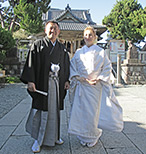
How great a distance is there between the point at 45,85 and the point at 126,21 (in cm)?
1676

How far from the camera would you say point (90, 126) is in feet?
6.82

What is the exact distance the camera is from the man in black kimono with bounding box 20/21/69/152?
199 centimetres

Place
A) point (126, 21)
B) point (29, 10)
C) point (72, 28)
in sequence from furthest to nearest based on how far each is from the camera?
point (126, 21) < point (72, 28) < point (29, 10)

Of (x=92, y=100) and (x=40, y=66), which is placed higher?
(x=40, y=66)

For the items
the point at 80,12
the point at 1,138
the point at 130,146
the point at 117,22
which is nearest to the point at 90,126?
the point at 130,146

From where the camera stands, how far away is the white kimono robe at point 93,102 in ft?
6.84

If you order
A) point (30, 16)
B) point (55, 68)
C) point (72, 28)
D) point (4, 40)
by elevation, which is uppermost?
point (30, 16)

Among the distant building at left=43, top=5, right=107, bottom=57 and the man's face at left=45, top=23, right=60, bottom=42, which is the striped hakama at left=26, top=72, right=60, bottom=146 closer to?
the man's face at left=45, top=23, right=60, bottom=42

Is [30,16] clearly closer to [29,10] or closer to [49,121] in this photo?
[29,10]

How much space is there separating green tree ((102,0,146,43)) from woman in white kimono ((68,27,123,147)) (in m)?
14.7

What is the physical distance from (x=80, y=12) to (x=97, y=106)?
77.7 feet

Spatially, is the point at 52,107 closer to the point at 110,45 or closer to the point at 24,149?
the point at 24,149

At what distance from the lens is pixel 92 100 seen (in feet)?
6.87

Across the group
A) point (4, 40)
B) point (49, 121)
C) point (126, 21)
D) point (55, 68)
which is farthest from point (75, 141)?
point (126, 21)
